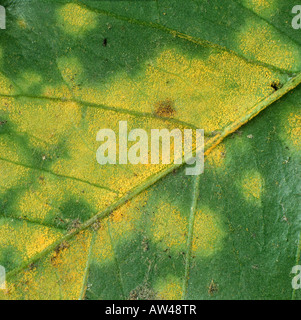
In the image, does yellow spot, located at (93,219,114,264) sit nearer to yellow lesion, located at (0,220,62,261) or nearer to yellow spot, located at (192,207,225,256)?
yellow lesion, located at (0,220,62,261)

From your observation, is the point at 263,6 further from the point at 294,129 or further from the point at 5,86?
the point at 5,86

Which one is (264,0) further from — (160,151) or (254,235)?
(254,235)

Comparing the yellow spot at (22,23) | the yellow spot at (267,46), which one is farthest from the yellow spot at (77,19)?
the yellow spot at (267,46)

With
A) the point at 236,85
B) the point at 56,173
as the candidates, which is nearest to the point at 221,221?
the point at 236,85
